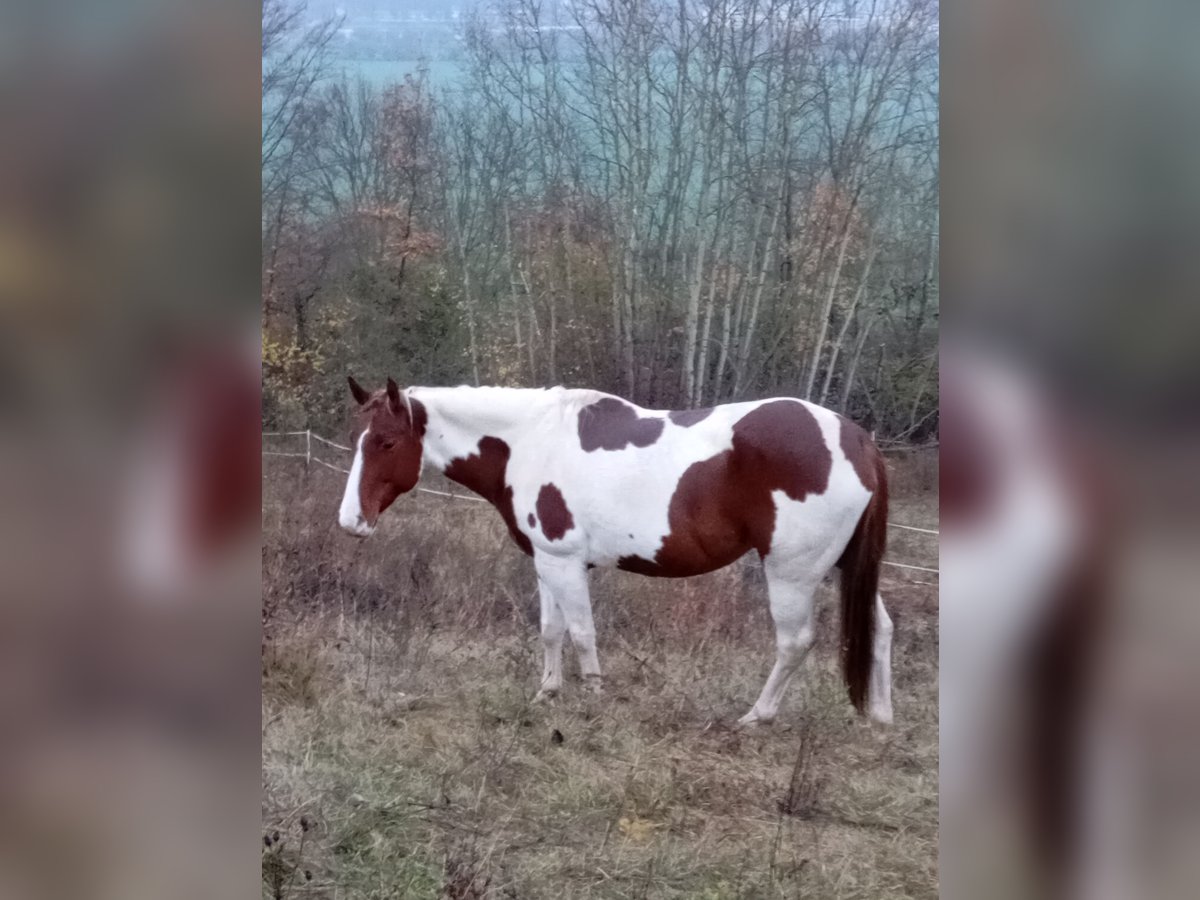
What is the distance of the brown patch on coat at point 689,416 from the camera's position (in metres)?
2.55

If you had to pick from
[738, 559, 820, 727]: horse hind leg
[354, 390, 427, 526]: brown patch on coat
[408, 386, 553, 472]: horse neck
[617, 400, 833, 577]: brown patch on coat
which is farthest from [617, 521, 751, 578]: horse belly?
[354, 390, 427, 526]: brown patch on coat

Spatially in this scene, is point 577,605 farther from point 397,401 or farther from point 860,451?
point 860,451

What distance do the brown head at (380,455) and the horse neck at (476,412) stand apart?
0.04 m

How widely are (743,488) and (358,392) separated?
1093 mm

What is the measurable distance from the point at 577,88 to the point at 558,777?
1866 millimetres

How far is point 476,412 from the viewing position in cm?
265

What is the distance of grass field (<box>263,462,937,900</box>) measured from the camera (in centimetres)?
251

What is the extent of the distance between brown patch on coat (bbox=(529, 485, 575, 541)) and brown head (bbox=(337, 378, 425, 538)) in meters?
0.37

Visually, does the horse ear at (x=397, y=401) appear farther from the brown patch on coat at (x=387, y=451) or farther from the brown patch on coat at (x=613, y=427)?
the brown patch on coat at (x=613, y=427)
